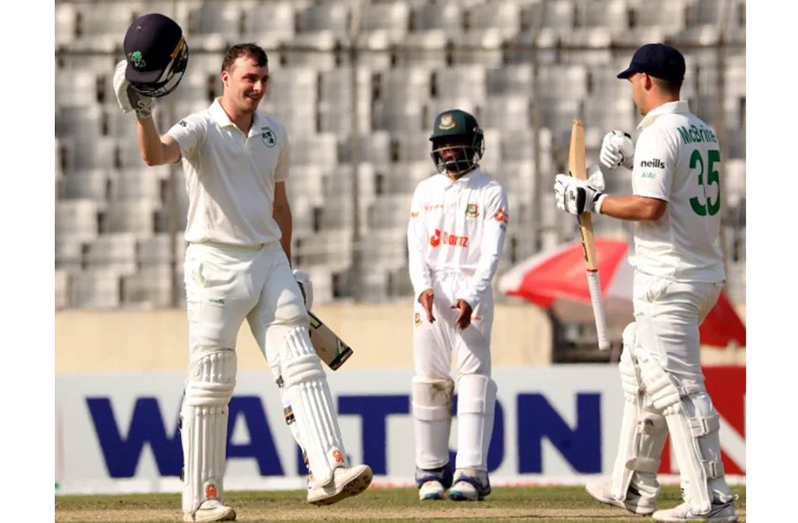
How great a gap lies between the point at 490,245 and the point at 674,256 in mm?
1757

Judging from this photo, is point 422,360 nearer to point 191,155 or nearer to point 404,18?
point 191,155

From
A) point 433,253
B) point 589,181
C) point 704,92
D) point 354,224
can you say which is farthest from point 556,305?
point 589,181

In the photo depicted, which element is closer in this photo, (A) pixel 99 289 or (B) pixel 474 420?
(B) pixel 474 420

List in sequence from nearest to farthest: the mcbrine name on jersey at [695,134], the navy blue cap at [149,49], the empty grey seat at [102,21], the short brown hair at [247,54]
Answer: the navy blue cap at [149,49] < the mcbrine name on jersey at [695,134] < the short brown hair at [247,54] < the empty grey seat at [102,21]

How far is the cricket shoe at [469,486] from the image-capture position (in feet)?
26.5

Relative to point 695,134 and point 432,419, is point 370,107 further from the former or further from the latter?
point 695,134

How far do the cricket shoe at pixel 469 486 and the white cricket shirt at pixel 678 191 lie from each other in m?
1.84

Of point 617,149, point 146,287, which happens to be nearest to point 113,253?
point 146,287

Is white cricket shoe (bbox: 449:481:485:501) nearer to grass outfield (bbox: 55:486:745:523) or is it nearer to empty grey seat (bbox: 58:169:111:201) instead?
grass outfield (bbox: 55:486:745:523)

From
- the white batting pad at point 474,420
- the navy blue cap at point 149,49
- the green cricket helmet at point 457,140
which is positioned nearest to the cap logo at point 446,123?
the green cricket helmet at point 457,140

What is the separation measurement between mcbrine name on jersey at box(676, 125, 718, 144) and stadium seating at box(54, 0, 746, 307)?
6364 millimetres

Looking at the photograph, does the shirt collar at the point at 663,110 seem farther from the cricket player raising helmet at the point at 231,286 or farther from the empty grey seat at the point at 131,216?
the empty grey seat at the point at 131,216

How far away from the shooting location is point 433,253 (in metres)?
8.42

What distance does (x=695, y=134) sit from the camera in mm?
6656
